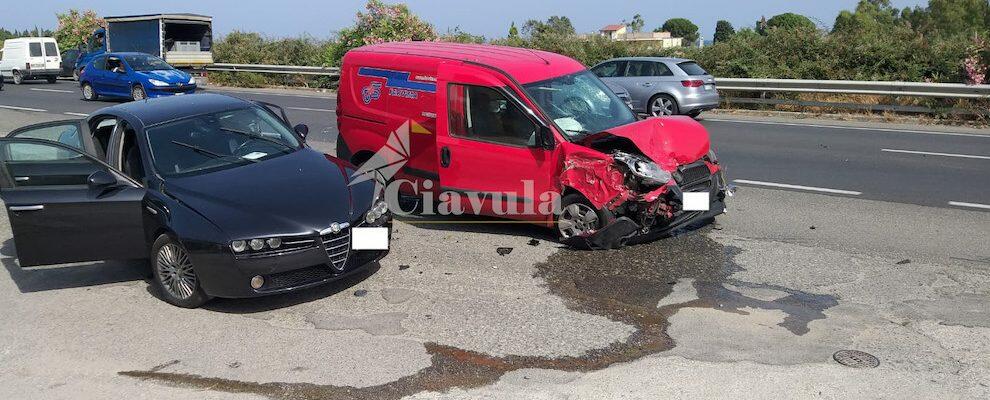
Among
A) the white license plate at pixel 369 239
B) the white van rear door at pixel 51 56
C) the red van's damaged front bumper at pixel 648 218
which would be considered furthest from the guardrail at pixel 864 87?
the white van rear door at pixel 51 56

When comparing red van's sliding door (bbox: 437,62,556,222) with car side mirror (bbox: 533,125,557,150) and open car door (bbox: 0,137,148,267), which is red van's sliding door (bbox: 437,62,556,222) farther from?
open car door (bbox: 0,137,148,267)

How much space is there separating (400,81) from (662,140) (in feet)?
9.52

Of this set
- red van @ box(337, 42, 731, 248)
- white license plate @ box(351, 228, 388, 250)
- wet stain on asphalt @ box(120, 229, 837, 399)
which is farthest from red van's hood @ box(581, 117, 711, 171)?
white license plate @ box(351, 228, 388, 250)

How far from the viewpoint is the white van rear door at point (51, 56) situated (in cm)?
3688

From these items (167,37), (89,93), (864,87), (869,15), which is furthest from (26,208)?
(869,15)

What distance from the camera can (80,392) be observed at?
5.02 m

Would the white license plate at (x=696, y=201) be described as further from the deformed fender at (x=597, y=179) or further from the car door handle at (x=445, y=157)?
the car door handle at (x=445, y=157)

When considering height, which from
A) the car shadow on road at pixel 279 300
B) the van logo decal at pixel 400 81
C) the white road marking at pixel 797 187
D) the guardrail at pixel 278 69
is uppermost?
the van logo decal at pixel 400 81

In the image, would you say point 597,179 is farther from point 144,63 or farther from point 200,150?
point 144,63

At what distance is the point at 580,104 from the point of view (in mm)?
8414

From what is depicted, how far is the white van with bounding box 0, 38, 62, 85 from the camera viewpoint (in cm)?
3641

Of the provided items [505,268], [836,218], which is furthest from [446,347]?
[836,218]

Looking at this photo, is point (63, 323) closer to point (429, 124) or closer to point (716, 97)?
point (429, 124)

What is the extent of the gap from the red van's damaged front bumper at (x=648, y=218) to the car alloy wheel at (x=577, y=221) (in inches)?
2.8
